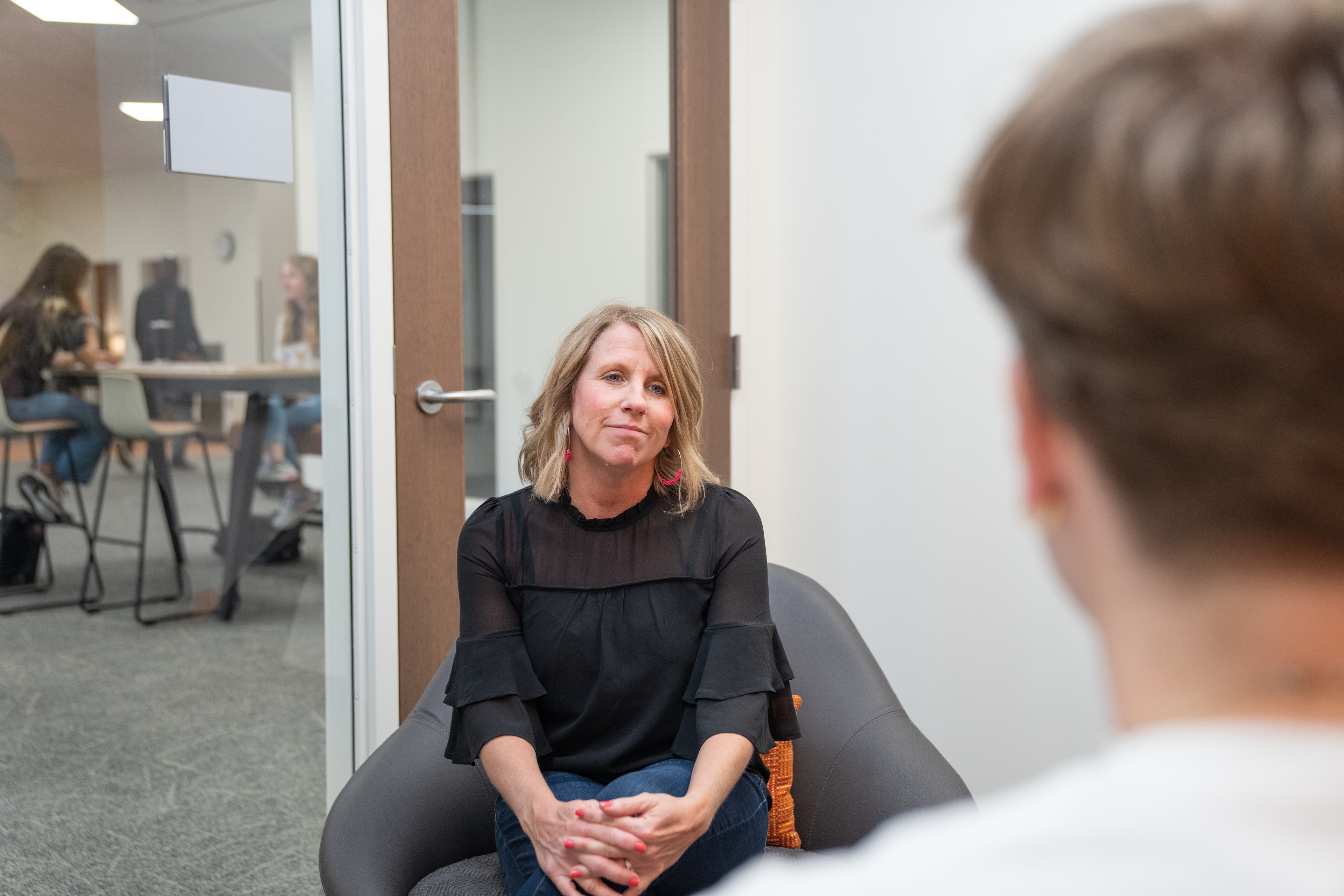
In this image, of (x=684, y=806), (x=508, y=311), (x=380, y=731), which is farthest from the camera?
(x=508, y=311)

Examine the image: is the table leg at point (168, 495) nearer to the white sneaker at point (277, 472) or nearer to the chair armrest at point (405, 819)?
the white sneaker at point (277, 472)

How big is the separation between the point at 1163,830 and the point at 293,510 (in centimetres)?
187

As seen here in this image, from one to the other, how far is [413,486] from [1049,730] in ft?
5.08

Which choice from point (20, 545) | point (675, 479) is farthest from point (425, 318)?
point (20, 545)

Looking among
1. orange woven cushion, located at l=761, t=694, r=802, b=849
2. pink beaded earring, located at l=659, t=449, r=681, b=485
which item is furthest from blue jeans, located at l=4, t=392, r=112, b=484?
orange woven cushion, located at l=761, t=694, r=802, b=849

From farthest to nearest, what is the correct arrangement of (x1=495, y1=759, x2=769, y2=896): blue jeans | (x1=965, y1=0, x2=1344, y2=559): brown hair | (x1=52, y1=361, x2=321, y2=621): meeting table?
(x1=52, y1=361, x2=321, y2=621): meeting table < (x1=495, y1=759, x2=769, y2=896): blue jeans < (x1=965, y1=0, x2=1344, y2=559): brown hair

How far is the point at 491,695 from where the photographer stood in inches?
58.8

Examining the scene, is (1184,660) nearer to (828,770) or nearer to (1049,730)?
(828,770)

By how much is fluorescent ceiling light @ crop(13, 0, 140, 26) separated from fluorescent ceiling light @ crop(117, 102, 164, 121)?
12 cm

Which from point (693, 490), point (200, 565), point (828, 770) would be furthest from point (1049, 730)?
point (200, 565)

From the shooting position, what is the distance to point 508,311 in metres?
2.30

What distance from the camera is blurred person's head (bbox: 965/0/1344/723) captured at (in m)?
0.39

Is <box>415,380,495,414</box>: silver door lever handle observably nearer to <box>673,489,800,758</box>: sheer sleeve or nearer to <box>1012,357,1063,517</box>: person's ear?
<box>673,489,800,758</box>: sheer sleeve

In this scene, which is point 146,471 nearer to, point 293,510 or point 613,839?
point 293,510
